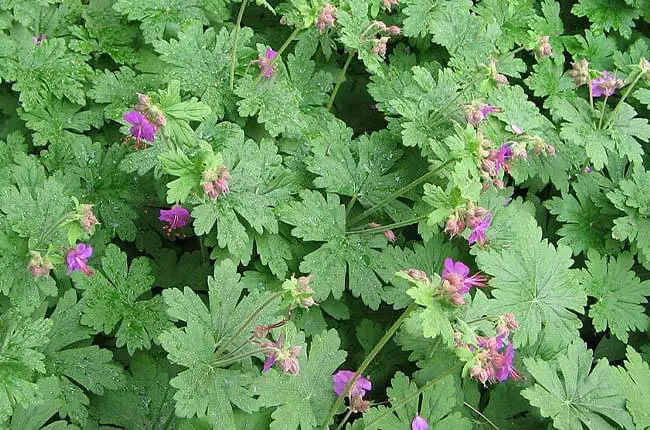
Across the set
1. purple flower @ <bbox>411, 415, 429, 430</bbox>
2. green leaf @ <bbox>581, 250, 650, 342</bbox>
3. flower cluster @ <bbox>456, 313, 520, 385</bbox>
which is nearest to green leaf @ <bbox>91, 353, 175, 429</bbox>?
purple flower @ <bbox>411, 415, 429, 430</bbox>

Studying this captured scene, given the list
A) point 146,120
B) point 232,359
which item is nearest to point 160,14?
point 146,120

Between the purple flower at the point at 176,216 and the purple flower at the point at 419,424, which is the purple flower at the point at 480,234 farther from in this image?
the purple flower at the point at 176,216

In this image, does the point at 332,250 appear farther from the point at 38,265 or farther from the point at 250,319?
the point at 38,265

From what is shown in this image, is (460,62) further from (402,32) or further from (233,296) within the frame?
(233,296)

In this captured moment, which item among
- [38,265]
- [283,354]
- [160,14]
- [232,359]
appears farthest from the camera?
[160,14]

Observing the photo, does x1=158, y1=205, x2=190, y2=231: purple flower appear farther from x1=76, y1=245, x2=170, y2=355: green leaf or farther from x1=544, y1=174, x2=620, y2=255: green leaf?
x1=544, y1=174, x2=620, y2=255: green leaf

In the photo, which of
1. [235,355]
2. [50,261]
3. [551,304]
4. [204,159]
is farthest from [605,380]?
[50,261]

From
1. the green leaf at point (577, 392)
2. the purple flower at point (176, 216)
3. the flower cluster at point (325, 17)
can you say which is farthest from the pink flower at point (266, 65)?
the green leaf at point (577, 392)
